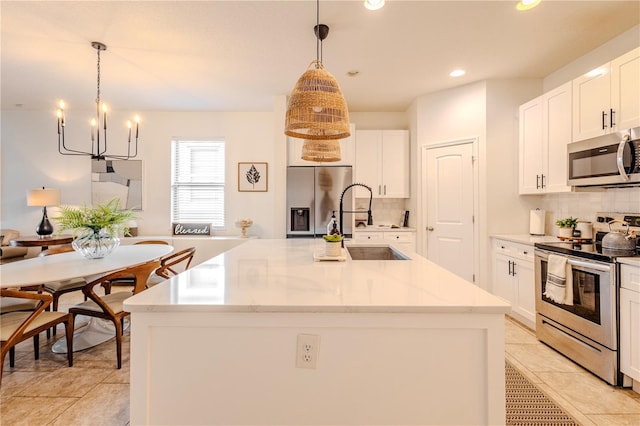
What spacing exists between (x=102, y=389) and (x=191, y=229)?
3096mm

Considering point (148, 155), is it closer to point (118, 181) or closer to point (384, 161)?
point (118, 181)

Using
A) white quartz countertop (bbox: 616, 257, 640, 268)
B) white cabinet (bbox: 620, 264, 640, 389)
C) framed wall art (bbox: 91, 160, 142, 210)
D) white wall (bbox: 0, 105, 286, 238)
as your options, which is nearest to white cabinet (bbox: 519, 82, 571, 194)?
white quartz countertop (bbox: 616, 257, 640, 268)

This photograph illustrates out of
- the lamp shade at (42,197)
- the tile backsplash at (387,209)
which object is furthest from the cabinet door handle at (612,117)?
the lamp shade at (42,197)

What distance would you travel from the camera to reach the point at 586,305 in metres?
2.20

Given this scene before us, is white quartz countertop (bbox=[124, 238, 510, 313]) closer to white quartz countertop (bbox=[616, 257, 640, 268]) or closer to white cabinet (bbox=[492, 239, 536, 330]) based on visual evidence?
white quartz countertop (bbox=[616, 257, 640, 268])

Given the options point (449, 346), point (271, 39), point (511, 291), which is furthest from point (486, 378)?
point (271, 39)

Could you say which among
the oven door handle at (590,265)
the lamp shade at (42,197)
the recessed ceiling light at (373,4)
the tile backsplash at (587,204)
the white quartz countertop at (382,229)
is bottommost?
the oven door handle at (590,265)

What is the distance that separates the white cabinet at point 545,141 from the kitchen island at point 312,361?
2534mm

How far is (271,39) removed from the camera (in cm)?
272

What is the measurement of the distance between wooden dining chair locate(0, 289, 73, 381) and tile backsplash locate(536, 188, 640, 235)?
444cm

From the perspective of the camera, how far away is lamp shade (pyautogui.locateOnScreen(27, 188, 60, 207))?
14.5 ft

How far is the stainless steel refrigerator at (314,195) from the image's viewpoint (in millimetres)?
4035

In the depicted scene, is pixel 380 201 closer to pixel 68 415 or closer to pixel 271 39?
pixel 271 39

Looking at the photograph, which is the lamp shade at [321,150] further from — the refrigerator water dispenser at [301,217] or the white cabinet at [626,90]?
the white cabinet at [626,90]
